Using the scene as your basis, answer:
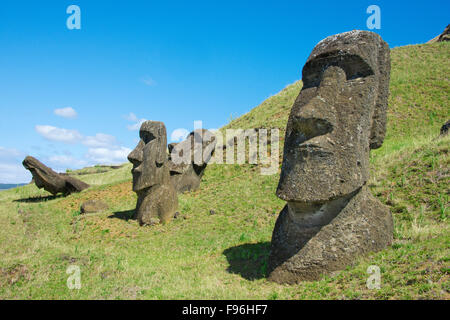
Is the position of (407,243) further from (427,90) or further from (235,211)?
(427,90)

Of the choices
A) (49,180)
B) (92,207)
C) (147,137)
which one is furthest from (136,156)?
(49,180)

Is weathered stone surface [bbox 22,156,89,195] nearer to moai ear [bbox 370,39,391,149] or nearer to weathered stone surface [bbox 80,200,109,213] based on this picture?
weathered stone surface [bbox 80,200,109,213]

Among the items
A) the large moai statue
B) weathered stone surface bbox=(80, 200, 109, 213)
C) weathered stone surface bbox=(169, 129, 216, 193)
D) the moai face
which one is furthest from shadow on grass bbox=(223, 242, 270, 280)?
weathered stone surface bbox=(169, 129, 216, 193)

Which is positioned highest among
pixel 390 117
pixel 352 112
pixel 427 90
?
pixel 427 90

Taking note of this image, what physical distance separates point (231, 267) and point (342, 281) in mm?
2422

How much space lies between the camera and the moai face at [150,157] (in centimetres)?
1197

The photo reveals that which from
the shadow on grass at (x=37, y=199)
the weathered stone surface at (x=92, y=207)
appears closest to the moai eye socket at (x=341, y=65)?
the weathered stone surface at (x=92, y=207)

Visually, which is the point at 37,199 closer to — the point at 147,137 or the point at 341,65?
the point at 147,137

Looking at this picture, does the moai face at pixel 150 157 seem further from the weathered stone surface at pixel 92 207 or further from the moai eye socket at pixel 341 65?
the moai eye socket at pixel 341 65

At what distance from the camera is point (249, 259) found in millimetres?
7156
